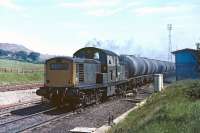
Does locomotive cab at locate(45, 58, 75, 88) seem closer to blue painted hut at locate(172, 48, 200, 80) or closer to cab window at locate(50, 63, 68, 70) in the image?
cab window at locate(50, 63, 68, 70)

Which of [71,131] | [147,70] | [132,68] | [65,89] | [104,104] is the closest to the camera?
[71,131]

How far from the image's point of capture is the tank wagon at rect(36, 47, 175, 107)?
74.9 ft

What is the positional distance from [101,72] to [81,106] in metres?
4.46

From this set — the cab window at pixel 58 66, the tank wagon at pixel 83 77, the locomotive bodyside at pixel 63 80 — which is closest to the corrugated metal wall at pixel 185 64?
the tank wagon at pixel 83 77

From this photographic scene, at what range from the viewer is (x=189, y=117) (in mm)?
12344

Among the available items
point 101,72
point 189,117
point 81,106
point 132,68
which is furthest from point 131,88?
point 189,117

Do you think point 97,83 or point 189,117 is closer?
point 189,117

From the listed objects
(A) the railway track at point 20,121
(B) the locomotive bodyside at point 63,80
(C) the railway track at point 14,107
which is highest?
(B) the locomotive bodyside at point 63,80

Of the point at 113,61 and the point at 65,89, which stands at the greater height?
the point at 113,61

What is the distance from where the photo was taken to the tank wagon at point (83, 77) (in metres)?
22.8

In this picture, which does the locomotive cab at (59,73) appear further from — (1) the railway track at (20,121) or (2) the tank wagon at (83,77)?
(1) the railway track at (20,121)

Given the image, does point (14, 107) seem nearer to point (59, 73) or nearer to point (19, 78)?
point (59, 73)

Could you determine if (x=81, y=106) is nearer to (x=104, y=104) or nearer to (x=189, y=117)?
(x=104, y=104)

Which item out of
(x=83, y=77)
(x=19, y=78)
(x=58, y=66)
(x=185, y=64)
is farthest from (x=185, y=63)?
(x=58, y=66)
